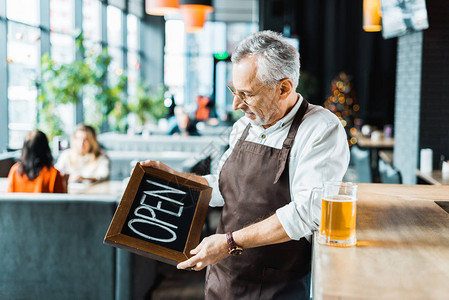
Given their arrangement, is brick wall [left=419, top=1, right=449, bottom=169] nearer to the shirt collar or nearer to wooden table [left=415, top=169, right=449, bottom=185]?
wooden table [left=415, top=169, right=449, bottom=185]

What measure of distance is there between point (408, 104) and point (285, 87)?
440 cm

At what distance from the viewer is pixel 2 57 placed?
679 centimetres

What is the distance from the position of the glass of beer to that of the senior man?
4.0 inches

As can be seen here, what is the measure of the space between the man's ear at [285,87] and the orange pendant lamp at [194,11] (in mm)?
5701

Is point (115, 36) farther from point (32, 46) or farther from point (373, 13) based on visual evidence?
point (373, 13)

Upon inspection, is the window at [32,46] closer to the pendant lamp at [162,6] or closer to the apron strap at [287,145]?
the pendant lamp at [162,6]

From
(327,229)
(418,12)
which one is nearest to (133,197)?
(327,229)

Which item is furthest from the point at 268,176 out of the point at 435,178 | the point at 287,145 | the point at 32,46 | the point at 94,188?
the point at 32,46

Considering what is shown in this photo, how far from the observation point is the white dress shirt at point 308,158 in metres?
1.48

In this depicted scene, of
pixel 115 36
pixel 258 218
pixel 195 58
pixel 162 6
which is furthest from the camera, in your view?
pixel 195 58

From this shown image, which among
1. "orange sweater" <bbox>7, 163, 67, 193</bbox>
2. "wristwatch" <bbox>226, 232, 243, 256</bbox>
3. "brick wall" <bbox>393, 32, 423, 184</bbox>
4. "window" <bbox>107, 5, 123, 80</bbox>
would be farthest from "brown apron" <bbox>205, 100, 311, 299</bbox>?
"window" <bbox>107, 5, 123, 80</bbox>

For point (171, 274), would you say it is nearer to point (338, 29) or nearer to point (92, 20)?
point (92, 20)

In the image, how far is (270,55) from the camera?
5.11 ft

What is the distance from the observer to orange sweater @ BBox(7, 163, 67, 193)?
3.67m
